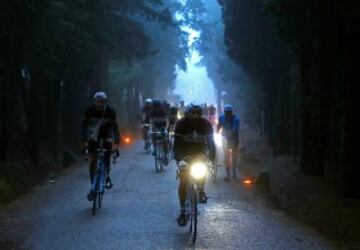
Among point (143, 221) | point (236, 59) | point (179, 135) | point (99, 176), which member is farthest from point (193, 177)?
point (236, 59)

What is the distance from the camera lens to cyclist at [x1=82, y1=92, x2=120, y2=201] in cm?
1325

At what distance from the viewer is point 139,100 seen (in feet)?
193

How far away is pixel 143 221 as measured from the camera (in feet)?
40.8

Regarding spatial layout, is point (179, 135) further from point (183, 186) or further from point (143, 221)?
point (143, 221)

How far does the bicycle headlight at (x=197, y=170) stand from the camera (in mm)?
11148

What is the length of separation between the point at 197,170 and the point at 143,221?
183cm

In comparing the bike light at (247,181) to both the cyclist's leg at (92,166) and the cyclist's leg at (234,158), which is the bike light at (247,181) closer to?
the cyclist's leg at (234,158)

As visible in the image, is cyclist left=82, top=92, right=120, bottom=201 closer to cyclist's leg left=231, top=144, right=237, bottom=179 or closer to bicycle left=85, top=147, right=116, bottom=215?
bicycle left=85, top=147, right=116, bottom=215

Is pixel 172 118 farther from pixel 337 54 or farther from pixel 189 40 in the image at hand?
pixel 189 40

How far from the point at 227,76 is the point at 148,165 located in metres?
25.2

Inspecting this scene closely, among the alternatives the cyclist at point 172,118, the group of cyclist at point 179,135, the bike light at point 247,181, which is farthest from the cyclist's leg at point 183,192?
the cyclist at point 172,118

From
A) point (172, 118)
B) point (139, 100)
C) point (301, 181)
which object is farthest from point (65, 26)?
point (139, 100)

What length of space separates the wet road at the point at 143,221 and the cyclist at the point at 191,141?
0.64 meters

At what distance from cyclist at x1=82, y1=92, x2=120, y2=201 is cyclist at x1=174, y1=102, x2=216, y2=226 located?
2278 millimetres
